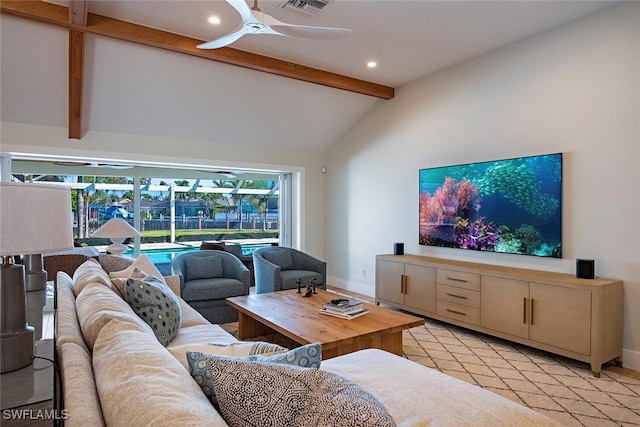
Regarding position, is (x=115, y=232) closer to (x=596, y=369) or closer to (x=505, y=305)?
(x=505, y=305)

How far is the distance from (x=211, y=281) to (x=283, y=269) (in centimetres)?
113

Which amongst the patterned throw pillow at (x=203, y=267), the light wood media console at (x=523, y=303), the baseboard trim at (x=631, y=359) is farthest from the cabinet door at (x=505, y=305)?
the patterned throw pillow at (x=203, y=267)

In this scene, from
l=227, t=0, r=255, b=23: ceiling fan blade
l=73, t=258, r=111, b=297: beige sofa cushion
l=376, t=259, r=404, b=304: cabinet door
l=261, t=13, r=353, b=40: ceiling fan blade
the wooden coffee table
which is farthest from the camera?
l=376, t=259, r=404, b=304: cabinet door

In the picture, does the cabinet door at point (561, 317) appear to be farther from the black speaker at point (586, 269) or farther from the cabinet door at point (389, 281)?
the cabinet door at point (389, 281)

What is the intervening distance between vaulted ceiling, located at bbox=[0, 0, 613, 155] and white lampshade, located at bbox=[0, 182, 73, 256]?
2.69 m

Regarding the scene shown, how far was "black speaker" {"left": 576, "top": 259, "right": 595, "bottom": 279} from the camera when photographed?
3150 millimetres

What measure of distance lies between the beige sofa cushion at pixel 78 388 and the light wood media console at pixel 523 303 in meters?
3.30

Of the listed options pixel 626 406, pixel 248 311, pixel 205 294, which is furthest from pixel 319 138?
pixel 626 406

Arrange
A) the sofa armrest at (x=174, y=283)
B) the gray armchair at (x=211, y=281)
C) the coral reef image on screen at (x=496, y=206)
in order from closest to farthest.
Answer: the sofa armrest at (x=174, y=283) → the coral reef image on screen at (x=496, y=206) → the gray armchair at (x=211, y=281)

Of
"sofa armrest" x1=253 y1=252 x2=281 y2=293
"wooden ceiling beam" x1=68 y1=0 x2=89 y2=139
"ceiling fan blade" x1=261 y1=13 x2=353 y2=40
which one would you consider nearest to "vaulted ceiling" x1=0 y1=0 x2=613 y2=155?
"wooden ceiling beam" x1=68 y1=0 x2=89 y2=139

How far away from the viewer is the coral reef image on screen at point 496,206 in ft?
11.7

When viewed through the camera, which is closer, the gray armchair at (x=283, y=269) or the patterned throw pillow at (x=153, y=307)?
the patterned throw pillow at (x=153, y=307)

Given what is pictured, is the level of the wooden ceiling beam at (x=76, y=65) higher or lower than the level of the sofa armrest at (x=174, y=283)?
higher

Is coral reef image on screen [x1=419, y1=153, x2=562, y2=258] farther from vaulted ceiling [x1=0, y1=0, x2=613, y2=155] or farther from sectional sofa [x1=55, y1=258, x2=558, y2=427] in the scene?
sectional sofa [x1=55, y1=258, x2=558, y2=427]
